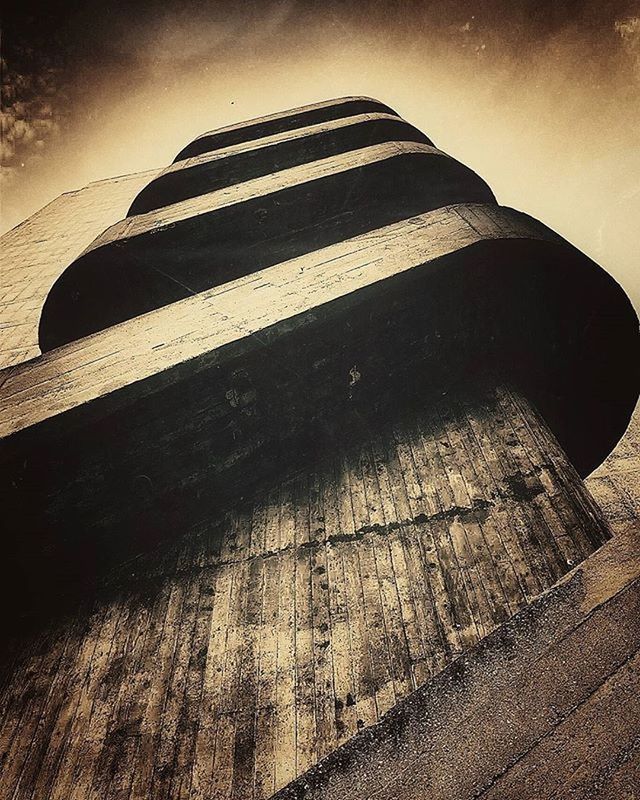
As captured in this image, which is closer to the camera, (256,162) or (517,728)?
(517,728)

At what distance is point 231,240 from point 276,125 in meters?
2.25

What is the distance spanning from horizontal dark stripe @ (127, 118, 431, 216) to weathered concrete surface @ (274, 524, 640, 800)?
3.86 meters

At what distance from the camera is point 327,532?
209 centimetres

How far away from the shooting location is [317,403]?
2.24 m

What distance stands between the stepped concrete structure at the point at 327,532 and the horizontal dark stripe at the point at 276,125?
2253 millimetres

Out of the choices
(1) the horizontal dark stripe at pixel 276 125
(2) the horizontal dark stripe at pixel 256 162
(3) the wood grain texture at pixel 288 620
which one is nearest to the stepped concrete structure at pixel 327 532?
(3) the wood grain texture at pixel 288 620

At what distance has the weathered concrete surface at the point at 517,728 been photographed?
2223 millimetres

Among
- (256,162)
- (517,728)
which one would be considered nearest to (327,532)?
(517,728)

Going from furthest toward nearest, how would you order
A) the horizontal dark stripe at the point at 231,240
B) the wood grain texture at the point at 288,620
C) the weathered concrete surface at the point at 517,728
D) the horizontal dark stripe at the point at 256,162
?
the horizontal dark stripe at the point at 256,162
the horizontal dark stripe at the point at 231,240
the weathered concrete surface at the point at 517,728
the wood grain texture at the point at 288,620

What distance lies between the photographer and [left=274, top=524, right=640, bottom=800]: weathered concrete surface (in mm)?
2223

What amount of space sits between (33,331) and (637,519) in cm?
669

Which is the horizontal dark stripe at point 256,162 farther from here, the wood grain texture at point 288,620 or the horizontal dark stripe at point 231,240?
the wood grain texture at point 288,620

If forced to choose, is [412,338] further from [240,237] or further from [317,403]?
[240,237]

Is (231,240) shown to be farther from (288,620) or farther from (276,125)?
(288,620)
